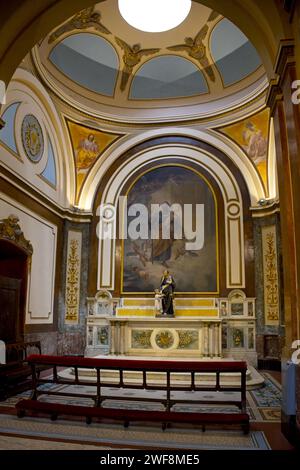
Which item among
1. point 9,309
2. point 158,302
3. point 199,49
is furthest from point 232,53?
point 9,309

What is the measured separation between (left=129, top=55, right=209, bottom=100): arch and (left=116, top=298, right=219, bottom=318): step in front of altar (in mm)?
7129

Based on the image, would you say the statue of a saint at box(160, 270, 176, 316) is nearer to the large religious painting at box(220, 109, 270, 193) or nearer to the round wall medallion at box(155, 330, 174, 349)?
the round wall medallion at box(155, 330, 174, 349)

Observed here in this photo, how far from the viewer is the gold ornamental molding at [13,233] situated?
356 inches

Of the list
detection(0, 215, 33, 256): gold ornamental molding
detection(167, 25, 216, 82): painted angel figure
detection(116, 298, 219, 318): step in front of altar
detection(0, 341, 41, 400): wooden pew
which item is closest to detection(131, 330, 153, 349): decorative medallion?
detection(116, 298, 219, 318): step in front of altar

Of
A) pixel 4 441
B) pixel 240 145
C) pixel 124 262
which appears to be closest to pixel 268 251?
pixel 240 145

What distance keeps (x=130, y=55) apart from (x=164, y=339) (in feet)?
29.9

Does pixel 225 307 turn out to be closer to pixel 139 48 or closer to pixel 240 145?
pixel 240 145

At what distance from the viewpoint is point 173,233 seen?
13070 mm

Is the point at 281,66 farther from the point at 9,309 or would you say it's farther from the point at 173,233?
the point at 173,233

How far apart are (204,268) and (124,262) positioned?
2668 mm

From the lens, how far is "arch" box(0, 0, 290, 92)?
5.40 m

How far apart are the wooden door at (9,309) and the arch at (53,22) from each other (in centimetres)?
510

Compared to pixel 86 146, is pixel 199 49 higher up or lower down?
higher up

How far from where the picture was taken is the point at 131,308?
12.6 metres
